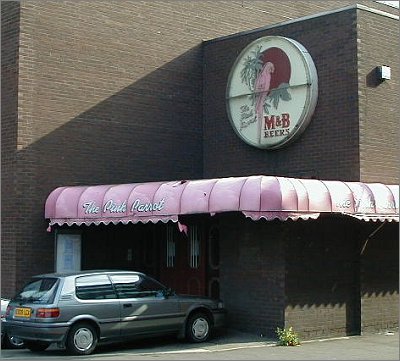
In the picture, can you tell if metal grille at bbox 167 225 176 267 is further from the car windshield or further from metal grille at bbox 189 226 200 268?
the car windshield

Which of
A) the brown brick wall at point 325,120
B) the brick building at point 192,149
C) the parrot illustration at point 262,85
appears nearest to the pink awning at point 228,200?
the brick building at point 192,149

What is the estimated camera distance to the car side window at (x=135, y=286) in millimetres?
13375

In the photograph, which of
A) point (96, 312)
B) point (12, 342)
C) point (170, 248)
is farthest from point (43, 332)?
point (170, 248)

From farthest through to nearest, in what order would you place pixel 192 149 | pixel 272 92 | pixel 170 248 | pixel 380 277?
pixel 192 149 → pixel 170 248 → pixel 272 92 → pixel 380 277

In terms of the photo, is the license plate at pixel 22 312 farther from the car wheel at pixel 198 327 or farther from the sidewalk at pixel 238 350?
the car wheel at pixel 198 327

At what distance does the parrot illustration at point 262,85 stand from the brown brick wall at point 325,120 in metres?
0.86

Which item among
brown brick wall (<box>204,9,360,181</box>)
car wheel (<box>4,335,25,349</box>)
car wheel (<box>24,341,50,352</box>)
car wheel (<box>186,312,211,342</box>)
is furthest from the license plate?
brown brick wall (<box>204,9,360,181</box>)

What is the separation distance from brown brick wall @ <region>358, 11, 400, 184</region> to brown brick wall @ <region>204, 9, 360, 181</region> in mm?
195

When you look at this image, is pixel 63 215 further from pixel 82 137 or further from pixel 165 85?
pixel 165 85

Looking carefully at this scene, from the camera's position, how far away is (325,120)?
1662cm

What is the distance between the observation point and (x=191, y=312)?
46.3 ft

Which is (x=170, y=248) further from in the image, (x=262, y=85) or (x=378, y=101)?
(x=378, y=101)

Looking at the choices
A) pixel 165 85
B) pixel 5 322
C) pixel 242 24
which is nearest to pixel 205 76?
pixel 165 85

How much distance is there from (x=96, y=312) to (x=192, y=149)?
25.0 feet
